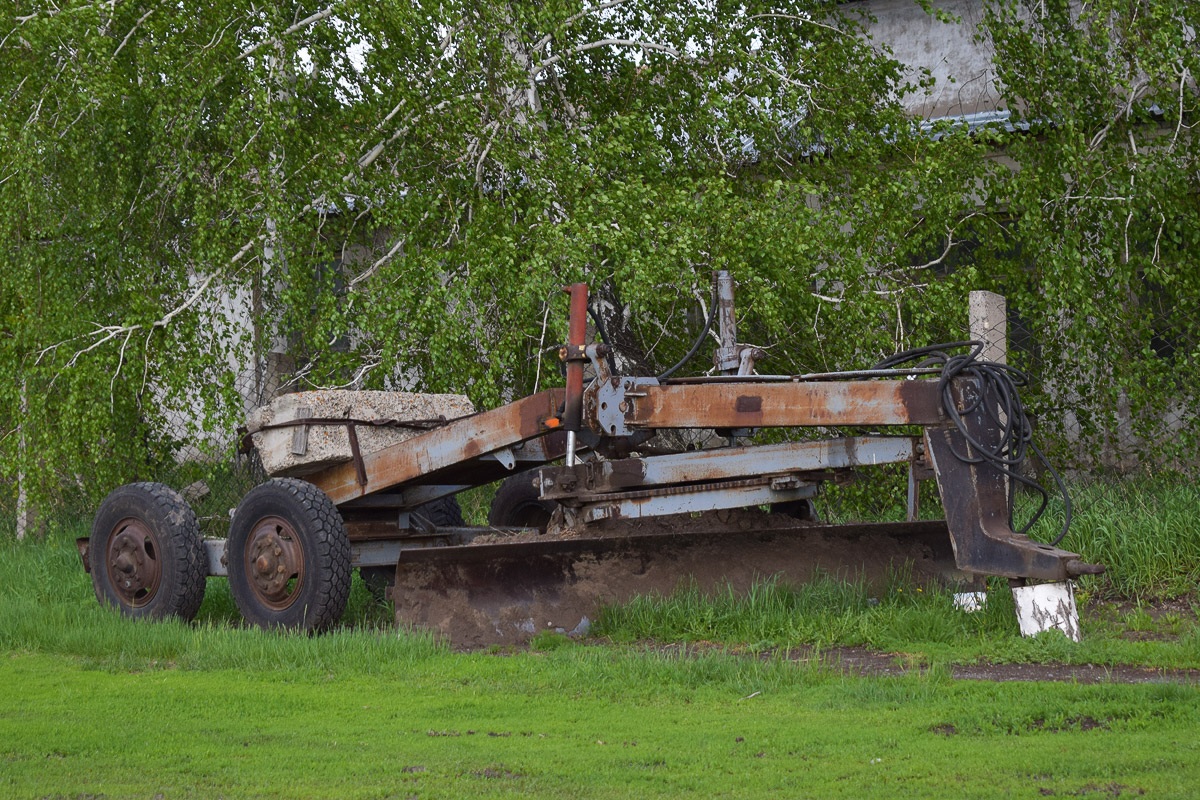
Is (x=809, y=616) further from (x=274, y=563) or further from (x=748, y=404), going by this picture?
(x=274, y=563)

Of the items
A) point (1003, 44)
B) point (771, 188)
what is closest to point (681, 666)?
point (771, 188)

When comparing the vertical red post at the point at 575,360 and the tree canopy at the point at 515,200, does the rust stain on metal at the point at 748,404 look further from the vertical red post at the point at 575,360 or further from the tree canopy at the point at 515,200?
the tree canopy at the point at 515,200

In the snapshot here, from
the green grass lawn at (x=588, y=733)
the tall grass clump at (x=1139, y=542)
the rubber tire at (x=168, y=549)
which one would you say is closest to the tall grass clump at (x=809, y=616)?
the green grass lawn at (x=588, y=733)

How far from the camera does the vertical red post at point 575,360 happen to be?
641 cm

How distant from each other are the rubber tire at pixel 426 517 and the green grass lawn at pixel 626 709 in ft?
2.40

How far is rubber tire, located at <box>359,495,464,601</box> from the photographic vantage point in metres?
8.19

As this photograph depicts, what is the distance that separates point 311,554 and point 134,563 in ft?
4.96

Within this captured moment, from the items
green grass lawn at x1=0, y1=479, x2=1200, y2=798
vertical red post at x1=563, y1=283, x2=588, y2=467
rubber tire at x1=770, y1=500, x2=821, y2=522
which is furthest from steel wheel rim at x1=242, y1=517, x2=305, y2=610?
rubber tire at x1=770, y1=500, x2=821, y2=522

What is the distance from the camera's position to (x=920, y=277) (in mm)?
10523

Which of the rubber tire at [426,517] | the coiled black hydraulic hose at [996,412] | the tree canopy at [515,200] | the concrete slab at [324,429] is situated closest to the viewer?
the coiled black hydraulic hose at [996,412]

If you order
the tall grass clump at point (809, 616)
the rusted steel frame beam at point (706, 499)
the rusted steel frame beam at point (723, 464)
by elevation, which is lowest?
the tall grass clump at point (809, 616)

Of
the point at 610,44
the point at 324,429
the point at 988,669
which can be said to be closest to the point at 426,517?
the point at 324,429

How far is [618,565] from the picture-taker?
6820 millimetres

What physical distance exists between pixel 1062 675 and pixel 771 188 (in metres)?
5.11
